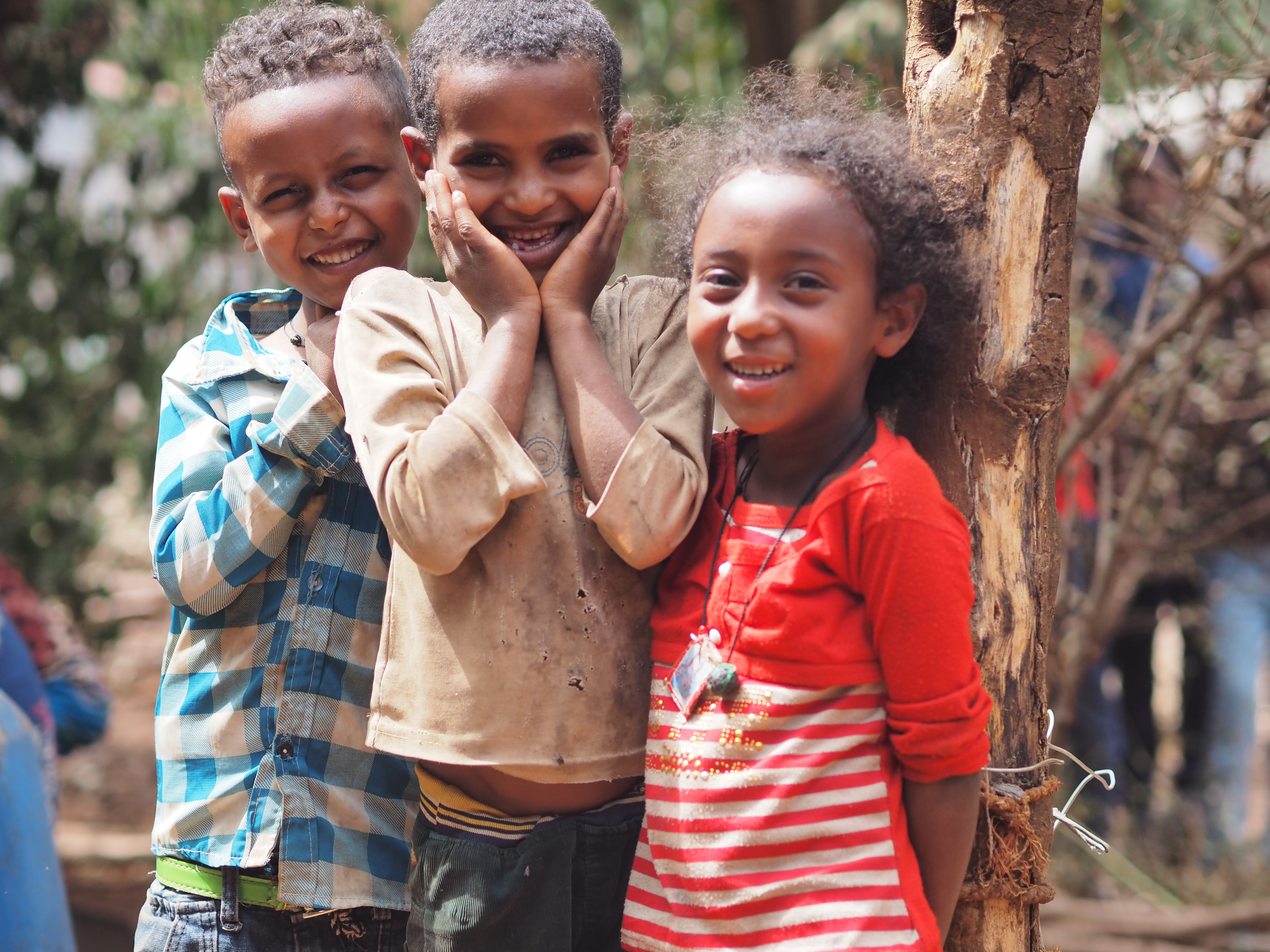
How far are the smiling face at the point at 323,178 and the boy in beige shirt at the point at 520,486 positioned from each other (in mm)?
243

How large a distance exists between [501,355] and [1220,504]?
3.49 meters

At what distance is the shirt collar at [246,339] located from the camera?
186cm

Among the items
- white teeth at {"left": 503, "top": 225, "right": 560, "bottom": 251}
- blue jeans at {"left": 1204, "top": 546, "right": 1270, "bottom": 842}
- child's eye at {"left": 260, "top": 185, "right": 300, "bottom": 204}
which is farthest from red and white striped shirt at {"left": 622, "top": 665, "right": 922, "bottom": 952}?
blue jeans at {"left": 1204, "top": 546, "right": 1270, "bottom": 842}

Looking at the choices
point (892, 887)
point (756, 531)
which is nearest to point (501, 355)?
point (756, 531)

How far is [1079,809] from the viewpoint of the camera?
4691mm

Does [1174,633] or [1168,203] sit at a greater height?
[1168,203]

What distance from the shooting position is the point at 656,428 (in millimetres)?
1560

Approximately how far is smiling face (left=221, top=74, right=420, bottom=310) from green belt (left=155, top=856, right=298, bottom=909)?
898 millimetres

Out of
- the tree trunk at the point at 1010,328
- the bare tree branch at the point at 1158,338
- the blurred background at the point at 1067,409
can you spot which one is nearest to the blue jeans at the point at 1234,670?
the blurred background at the point at 1067,409

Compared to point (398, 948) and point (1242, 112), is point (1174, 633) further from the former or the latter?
point (398, 948)

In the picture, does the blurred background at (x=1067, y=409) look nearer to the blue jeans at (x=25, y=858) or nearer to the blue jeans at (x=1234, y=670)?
the blue jeans at (x=1234, y=670)

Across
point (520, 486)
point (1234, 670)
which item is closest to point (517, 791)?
point (520, 486)

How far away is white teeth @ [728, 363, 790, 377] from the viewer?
147 centimetres

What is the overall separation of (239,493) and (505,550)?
1.46 ft
